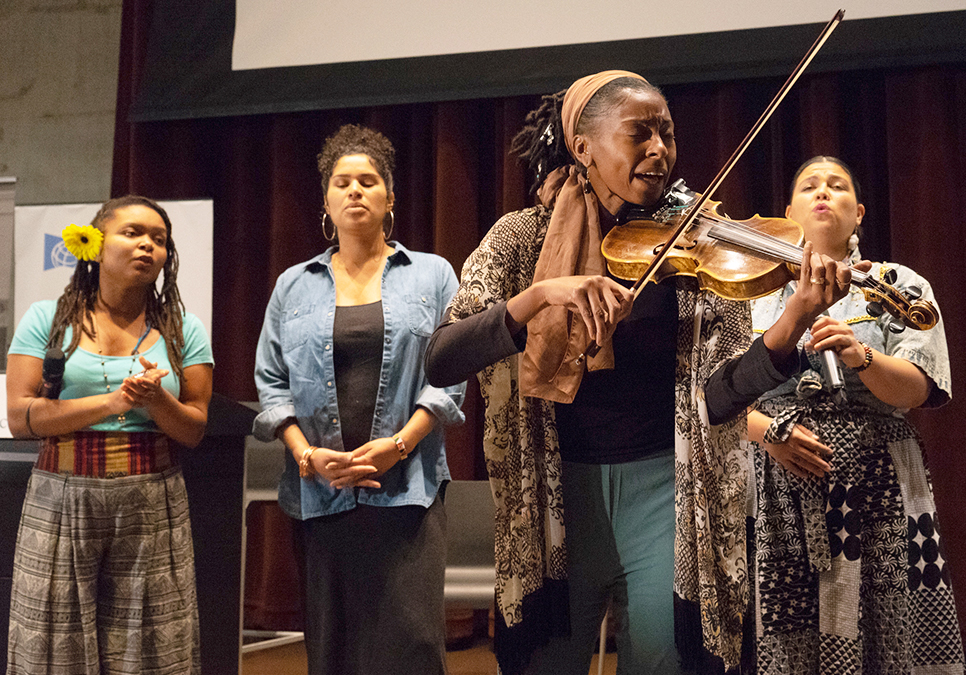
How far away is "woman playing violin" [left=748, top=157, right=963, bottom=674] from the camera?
5.64 ft

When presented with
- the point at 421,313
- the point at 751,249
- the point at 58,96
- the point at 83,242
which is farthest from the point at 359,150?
the point at 58,96

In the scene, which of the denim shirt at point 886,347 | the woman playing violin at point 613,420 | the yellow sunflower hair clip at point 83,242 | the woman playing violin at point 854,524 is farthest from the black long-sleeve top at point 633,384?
the yellow sunflower hair clip at point 83,242

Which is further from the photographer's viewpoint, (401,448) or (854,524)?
Answer: (401,448)

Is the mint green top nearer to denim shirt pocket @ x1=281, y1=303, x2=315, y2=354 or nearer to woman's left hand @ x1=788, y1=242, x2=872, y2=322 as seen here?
denim shirt pocket @ x1=281, y1=303, x2=315, y2=354

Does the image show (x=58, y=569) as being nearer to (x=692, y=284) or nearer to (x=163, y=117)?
(x=692, y=284)

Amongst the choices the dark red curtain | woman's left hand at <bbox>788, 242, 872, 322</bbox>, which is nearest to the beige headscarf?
woman's left hand at <bbox>788, 242, 872, 322</bbox>

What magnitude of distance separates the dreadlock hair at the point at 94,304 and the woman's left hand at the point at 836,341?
5.13ft

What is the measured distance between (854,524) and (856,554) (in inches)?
2.4

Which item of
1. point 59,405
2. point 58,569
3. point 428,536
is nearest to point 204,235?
point 59,405

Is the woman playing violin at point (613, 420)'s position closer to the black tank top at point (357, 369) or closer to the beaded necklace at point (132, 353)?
the black tank top at point (357, 369)

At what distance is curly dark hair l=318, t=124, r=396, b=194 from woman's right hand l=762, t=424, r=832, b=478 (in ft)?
3.88

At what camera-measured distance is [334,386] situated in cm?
206

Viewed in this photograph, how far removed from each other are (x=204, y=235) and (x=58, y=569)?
A: 1845mm

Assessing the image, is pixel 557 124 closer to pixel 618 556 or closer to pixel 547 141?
pixel 547 141
